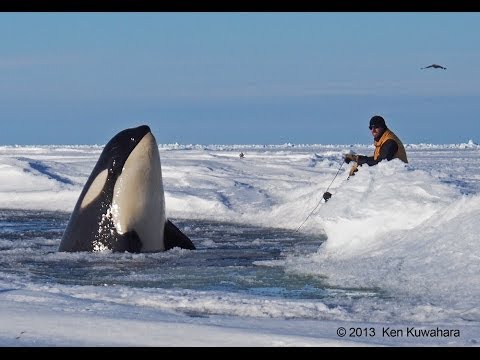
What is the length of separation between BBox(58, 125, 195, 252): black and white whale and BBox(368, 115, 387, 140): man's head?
2.77m

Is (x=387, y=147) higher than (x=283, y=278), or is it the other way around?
(x=387, y=147)

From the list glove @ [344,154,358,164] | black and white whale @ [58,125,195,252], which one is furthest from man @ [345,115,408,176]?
black and white whale @ [58,125,195,252]

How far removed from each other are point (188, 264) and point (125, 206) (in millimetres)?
1223

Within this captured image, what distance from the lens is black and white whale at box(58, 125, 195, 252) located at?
8602 mm

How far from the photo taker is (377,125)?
10.2 m

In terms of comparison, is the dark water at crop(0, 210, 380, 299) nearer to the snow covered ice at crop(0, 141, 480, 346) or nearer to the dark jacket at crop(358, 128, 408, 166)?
the snow covered ice at crop(0, 141, 480, 346)

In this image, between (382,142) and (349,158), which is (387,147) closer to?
(382,142)

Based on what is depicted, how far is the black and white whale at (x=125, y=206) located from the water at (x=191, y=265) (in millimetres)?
260

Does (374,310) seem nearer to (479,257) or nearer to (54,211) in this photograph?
(479,257)

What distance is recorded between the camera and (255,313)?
509 centimetres

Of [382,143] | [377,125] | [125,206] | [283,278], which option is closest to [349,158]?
[382,143]

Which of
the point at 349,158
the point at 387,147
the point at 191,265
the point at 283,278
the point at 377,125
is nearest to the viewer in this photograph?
the point at 283,278

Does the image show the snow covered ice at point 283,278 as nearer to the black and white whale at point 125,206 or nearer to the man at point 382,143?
the black and white whale at point 125,206
